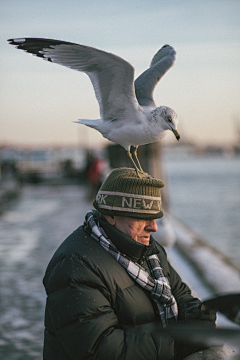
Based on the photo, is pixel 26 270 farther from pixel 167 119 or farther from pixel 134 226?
pixel 167 119

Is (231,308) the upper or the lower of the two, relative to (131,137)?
lower

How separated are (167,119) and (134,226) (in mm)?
624

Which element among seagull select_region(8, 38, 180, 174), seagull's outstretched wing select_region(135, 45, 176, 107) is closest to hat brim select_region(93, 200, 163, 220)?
seagull select_region(8, 38, 180, 174)

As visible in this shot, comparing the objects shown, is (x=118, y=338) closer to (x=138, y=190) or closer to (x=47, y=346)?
(x=47, y=346)

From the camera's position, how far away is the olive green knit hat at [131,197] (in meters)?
2.02

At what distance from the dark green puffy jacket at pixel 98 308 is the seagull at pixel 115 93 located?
1.73 feet

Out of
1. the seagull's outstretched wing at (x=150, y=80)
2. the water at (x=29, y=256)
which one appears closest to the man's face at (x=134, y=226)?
the seagull's outstretched wing at (x=150, y=80)

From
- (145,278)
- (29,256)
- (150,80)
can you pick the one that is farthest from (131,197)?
(29,256)

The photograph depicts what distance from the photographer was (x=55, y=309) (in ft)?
5.81

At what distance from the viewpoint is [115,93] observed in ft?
6.38

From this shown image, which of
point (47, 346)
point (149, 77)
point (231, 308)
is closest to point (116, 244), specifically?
point (47, 346)

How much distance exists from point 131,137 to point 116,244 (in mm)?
564

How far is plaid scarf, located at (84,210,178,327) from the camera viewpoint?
6.50 feet

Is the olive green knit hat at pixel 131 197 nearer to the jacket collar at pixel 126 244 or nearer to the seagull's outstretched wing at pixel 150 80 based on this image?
the jacket collar at pixel 126 244
